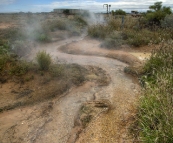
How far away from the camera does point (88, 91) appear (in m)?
5.27

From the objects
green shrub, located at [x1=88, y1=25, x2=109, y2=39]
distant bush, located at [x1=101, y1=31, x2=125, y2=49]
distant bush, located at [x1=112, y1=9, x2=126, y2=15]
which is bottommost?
distant bush, located at [x1=101, y1=31, x2=125, y2=49]

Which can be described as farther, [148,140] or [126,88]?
[126,88]

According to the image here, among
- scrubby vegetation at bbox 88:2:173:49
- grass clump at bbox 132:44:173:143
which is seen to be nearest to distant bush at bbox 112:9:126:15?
scrubby vegetation at bbox 88:2:173:49

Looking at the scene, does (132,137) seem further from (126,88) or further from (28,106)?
(28,106)

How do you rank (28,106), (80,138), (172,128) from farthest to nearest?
(28,106) < (80,138) < (172,128)

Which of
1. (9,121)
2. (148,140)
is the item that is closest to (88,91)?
(9,121)

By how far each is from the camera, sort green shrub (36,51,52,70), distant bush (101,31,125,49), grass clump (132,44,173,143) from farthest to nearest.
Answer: distant bush (101,31,125,49), green shrub (36,51,52,70), grass clump (132,44,173,143)

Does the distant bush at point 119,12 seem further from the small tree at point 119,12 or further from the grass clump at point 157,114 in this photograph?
the grass clump at point 157,114

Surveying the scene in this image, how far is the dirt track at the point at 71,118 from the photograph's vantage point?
11.3ft

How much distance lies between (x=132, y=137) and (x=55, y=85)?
287cm

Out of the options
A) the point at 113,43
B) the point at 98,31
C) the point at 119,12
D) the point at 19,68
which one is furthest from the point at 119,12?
the point at 19,68

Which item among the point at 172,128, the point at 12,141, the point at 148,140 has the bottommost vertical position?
the point at 12,141

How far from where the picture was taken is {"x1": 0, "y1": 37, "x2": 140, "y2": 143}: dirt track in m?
3.45

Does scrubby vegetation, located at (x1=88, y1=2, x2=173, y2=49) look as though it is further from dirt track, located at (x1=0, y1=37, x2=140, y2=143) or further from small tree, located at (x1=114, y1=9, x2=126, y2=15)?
small tree, located at (x1=114, y1=9, x2=126, y2=15)
